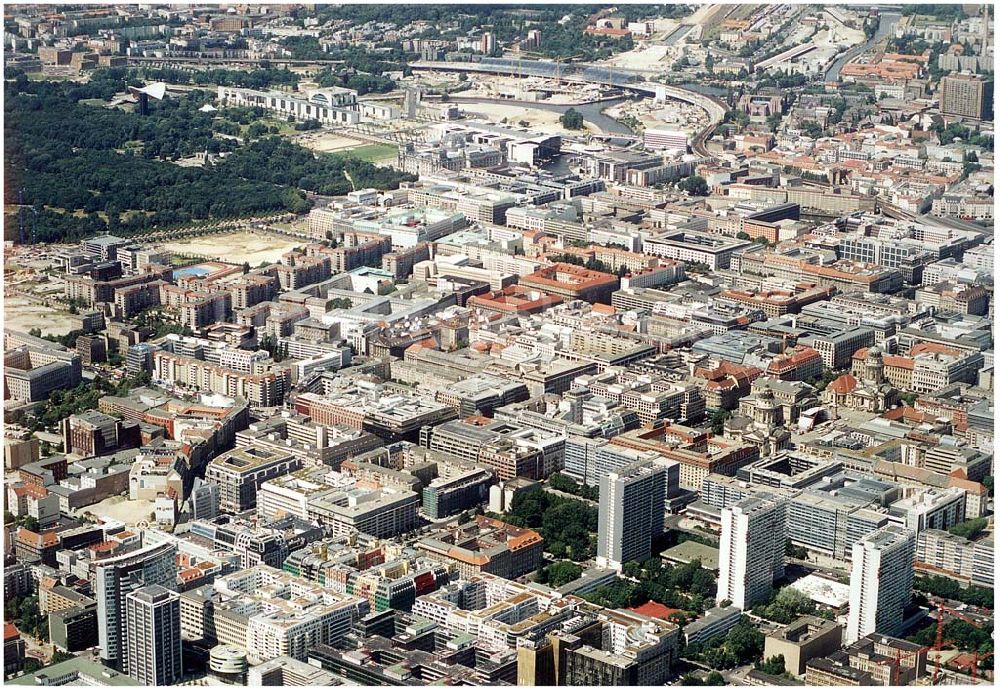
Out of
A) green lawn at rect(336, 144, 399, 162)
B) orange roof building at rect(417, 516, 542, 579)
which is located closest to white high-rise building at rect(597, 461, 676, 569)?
orange roof building at rect(417, 516, 542, 579)

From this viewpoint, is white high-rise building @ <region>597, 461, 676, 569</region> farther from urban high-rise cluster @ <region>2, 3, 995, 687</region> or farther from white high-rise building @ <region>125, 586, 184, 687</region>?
white high-rise building @ <region>125, 586, 184, 687</region>

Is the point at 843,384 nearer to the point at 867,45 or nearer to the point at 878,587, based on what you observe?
the point at 878,587

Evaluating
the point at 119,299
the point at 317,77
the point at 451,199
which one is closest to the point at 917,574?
the point at 119,299

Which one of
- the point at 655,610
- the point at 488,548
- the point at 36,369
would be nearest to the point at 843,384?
the point at 488,548

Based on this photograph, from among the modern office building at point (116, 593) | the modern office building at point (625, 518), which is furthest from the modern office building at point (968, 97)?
the modern office building at point (116, 593)

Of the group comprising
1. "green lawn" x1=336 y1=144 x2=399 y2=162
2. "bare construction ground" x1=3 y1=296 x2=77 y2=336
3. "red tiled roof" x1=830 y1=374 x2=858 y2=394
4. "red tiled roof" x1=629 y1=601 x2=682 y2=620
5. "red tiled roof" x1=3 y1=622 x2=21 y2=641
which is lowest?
"red tiled roof" x1=629 y1=601 x2=682 y2=620

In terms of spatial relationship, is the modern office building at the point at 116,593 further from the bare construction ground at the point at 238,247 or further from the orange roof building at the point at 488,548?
the bare construction ground at the point at 238,247

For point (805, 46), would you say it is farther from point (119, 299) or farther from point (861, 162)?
point (119, 299)
